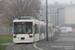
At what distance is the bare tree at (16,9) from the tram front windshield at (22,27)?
17.4m

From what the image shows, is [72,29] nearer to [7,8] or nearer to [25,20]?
[7,8]

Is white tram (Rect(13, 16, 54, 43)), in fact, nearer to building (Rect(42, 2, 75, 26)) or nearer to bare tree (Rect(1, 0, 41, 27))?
bare tree (Rect(1, 0, 41, 27))

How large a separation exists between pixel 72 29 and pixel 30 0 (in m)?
61.6

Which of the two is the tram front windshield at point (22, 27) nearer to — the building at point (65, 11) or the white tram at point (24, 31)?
the white tram at point (24, 31)

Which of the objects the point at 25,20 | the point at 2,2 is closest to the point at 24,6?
the point at 2,2

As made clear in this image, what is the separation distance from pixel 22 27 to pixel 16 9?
1864 centimetres

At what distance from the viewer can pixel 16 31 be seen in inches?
960

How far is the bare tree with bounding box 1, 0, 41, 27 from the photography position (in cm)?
4228

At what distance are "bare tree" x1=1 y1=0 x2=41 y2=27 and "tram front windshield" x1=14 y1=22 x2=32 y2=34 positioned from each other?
17400 millimetres

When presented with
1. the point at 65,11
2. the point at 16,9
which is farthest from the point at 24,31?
the point at 65,11

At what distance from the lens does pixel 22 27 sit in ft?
80.9

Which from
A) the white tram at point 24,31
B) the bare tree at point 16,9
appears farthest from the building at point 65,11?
the white tram at point 24,31

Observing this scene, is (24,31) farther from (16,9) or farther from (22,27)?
(16,9)

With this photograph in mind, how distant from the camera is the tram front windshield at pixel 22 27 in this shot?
2434 centimetres
